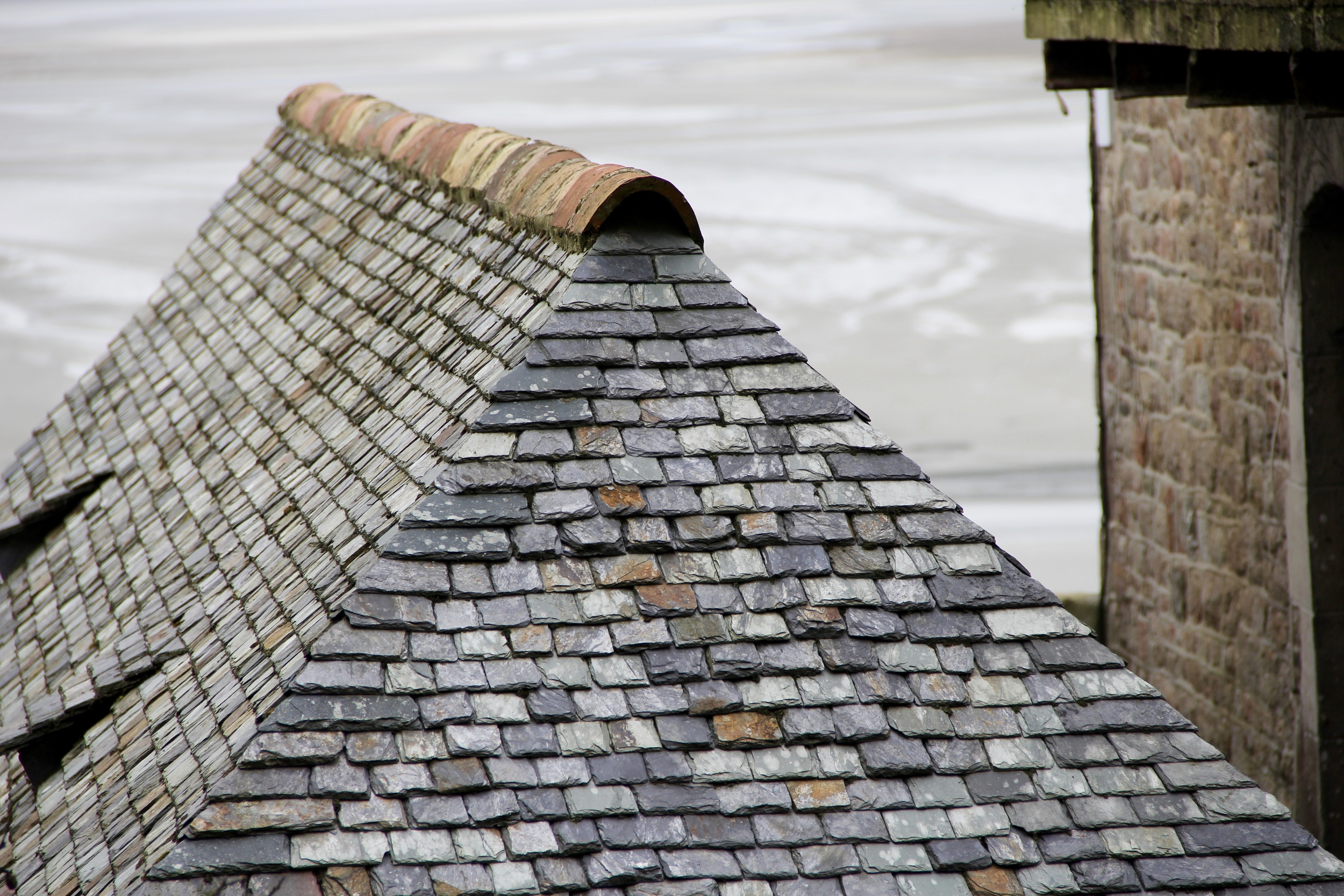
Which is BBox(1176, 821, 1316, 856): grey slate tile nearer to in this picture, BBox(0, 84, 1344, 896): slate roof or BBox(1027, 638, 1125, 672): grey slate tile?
BBox(0, 84, 1344, 896): slate roof

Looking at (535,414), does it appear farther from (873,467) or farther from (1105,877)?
(1105,877)

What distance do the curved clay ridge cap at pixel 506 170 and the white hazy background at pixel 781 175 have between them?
12.6 meters

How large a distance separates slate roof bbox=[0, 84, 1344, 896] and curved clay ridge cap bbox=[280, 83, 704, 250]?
0.03 metres

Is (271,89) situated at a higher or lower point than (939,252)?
higher

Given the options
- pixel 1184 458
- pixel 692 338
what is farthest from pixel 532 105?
pixel 692 338

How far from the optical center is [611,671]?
412 cm

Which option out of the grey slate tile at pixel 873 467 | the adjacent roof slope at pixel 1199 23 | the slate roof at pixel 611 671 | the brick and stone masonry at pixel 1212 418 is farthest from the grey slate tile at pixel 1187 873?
the brick and stone masonry at pixel 1212 418

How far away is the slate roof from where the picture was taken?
3.83 metres

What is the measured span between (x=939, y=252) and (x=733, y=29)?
44319mm

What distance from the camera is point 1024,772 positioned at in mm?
4129

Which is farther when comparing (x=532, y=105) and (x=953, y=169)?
(x=532, y=105)

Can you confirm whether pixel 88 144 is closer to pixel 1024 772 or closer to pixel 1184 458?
pixel 1184 458

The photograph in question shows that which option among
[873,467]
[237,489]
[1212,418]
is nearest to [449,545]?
[873,467]

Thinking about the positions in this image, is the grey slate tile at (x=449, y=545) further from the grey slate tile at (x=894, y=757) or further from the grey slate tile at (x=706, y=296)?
the grey slate tile at (x=894, y=757)
